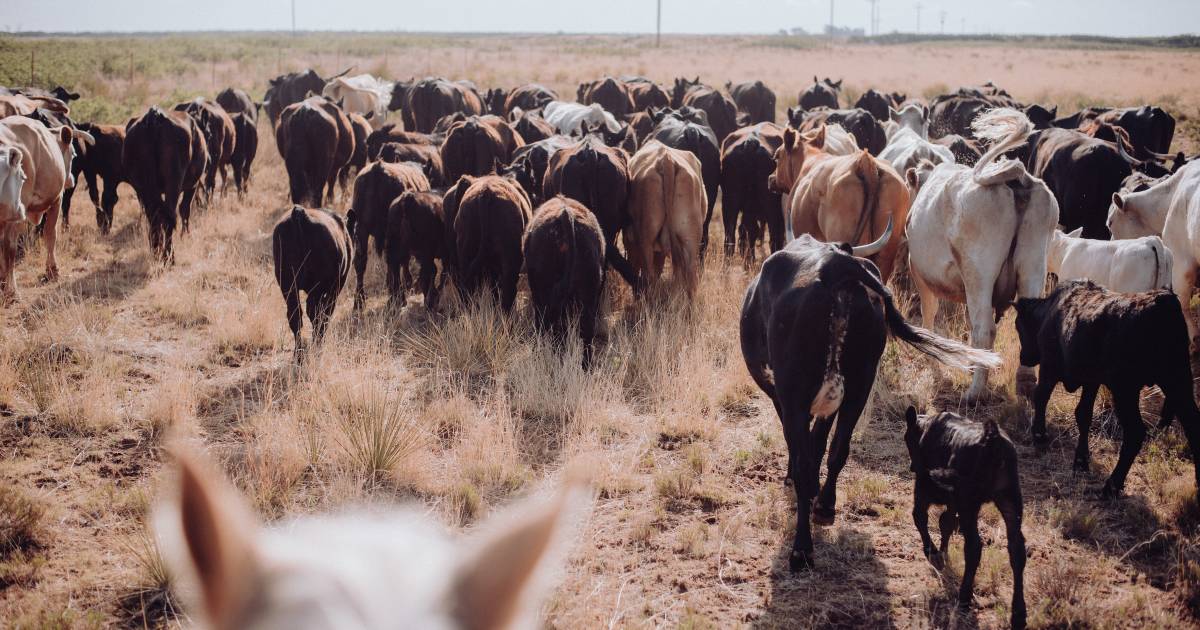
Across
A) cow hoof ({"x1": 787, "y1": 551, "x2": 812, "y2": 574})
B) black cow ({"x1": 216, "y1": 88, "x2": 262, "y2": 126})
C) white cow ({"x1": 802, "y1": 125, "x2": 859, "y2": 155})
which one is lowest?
cow hoof ({"x1": 787, "y1": 551, "x2": 812, "y2": 574})

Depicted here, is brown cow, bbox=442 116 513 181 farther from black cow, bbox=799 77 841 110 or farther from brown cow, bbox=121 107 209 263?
black cow, bbox=799 77 841 110

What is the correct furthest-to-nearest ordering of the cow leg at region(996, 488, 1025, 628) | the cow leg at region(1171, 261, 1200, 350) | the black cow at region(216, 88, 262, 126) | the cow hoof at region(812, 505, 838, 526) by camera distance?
the black cow at region(216, 88, 262, 126) < the cow leg at region(1171, 261, 1200, 350) < the cow hoof at region(812, 505, 838, 526) < the cow leg at region(996, 488, 1025, 628)

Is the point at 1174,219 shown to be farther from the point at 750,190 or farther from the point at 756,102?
the point at 756,102

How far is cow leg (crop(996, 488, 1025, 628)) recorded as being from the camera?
414 centimetres

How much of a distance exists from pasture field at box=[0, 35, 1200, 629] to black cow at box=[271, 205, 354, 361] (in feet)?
1.03

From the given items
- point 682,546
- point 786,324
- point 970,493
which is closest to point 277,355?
point 682,546

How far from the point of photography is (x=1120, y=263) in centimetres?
707

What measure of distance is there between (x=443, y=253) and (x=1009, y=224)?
5.55 meters

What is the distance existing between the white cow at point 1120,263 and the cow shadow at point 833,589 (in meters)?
3.13

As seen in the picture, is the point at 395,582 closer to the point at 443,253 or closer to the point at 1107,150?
the point at 443,253

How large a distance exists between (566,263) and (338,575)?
22.8 ft

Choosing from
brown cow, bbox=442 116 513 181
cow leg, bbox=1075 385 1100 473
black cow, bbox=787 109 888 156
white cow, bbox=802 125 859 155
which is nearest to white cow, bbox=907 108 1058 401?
cow leg, bbox=1075 385 1100 473

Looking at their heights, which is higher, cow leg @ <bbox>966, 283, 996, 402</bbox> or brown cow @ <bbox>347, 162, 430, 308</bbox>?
brown cow @ <bbox>347, 162, 430, 308</bbox>

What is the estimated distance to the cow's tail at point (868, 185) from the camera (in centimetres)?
810
